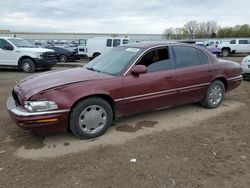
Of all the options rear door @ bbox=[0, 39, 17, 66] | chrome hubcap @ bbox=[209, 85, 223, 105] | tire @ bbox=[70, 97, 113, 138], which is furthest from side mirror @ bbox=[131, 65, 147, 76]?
rear door @ bbox=[0, 39, 17, 66]

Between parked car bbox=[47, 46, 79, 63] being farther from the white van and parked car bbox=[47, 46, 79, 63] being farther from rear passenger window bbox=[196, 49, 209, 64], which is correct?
rear passenger window bbox=[196, 49, 209, 64]

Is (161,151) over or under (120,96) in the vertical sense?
under

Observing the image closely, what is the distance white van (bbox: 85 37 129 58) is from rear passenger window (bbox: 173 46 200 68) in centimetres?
1518

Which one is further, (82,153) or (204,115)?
(204,115)

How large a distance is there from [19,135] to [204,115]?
364cm

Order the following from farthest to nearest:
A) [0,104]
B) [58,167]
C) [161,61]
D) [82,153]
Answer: [0,104] < [161,61] < [82,153] < [58,167]

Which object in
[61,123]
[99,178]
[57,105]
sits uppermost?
[57,105]

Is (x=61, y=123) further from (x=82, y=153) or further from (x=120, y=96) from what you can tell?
(x=120, y=96)

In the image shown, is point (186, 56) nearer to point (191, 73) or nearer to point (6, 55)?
point (191, 73)

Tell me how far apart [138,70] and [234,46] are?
2610 centimetres

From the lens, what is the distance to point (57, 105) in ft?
13.8

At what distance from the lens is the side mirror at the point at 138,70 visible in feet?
16.0

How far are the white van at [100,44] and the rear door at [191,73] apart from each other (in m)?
15.2

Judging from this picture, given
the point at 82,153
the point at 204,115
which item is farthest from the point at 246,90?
the point at 82,153
